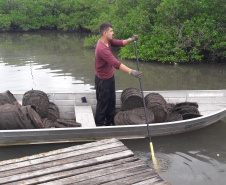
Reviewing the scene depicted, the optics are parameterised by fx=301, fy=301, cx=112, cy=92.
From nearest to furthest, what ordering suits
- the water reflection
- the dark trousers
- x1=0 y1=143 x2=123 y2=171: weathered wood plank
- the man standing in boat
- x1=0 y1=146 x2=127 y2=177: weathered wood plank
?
x1=0 y1=146 x2=127 y2=177: weathered wood plank
x1=0 y1=143 x2=123 y2=171: weathered wood plank
the man standing in boat
the dark trousers
the water reflection

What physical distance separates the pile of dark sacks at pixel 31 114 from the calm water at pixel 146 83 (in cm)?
49

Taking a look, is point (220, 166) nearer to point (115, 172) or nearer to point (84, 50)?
point (115, 172)

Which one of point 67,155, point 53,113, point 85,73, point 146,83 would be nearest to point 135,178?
point 67,155

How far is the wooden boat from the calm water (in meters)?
0.25

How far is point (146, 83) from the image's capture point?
10953 millimetres

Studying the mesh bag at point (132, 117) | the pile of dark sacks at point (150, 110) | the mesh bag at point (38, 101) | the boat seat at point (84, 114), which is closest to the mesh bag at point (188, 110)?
the pile of dark sacks at point (150, 110)

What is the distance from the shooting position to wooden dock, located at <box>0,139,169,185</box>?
3545 millimetres

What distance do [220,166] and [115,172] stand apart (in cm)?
258

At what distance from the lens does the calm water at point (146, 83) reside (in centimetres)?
538

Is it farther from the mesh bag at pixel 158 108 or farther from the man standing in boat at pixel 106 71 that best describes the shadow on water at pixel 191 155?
the man standing in boat at pixel 106 71

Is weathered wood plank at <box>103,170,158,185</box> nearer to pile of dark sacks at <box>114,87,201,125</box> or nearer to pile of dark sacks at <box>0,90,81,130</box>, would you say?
pile of dark sacks at <box>114,87,201,125</box>

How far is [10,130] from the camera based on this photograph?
5508 millimetres

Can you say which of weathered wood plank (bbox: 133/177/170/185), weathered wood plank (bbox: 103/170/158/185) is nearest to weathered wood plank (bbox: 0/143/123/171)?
weathered wood plank (bbox: 103/170/158/185)

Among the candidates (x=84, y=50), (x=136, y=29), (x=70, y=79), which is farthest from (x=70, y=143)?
(x=84, y=50)
